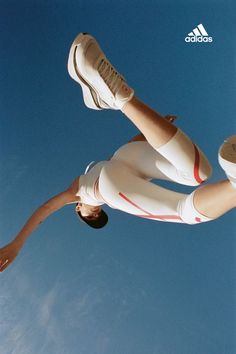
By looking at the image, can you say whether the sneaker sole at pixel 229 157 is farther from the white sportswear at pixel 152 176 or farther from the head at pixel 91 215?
the head at pixel 91 215

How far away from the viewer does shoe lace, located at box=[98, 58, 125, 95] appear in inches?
42.2

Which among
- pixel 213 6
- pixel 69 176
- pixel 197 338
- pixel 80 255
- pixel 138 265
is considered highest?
pixel 213 6

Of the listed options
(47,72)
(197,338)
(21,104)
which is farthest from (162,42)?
(197,338)

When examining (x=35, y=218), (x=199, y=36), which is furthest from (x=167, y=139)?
(x=199, y=36)

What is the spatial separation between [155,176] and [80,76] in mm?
377

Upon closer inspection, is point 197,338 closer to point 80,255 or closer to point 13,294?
point 80,255

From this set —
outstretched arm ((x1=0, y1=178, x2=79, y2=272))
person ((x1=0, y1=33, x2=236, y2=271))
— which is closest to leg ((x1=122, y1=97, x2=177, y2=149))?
person ((x1=0, y1=33, x2=236, y2=271))

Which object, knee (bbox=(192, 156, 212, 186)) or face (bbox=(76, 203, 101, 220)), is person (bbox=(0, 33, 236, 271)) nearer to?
knee (bbox=(192, 156, 212, 186))

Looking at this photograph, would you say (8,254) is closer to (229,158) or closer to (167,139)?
(167,139)

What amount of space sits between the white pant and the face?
28 centimetres

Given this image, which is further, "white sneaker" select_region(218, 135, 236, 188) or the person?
the person

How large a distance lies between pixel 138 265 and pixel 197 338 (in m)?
0.38

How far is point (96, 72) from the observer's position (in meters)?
1.06

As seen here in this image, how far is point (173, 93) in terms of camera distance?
83.0 inches
